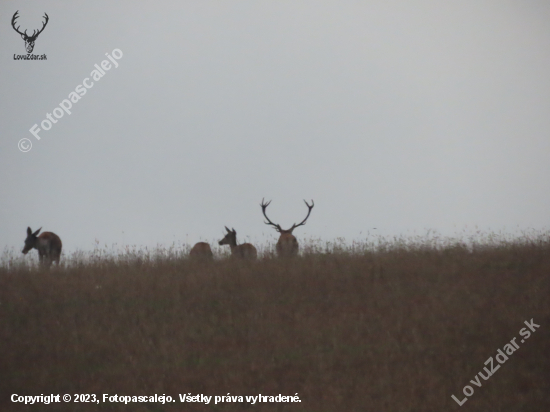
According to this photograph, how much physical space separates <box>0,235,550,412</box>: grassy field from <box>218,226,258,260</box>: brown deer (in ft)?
4.08

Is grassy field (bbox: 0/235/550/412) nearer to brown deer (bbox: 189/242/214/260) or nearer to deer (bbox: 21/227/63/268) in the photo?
brown deer (bbox: 189/242/214/260)

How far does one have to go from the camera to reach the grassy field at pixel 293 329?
27.2ft

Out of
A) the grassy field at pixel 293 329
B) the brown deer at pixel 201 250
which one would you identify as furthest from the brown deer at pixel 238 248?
the grassy field at pixel 293 329

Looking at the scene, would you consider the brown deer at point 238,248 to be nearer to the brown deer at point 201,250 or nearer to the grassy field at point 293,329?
the brown deer at point 201,250

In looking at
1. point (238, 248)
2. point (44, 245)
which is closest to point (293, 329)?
point (238, 248)

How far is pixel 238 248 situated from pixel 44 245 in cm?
513

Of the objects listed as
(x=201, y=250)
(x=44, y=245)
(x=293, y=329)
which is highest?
(x=44, y=245)

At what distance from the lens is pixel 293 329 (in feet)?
32.4

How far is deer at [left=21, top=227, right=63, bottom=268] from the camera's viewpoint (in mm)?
15812

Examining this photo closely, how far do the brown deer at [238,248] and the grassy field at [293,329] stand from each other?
4.08 feet

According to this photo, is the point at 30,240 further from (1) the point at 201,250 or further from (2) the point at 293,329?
(2) the point at 293,329

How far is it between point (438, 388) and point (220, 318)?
3934 millimetres

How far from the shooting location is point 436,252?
1304 centimetres

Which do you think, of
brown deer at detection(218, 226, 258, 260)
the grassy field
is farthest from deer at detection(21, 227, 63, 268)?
brown deer at detection(218, 226, 258, 260)
